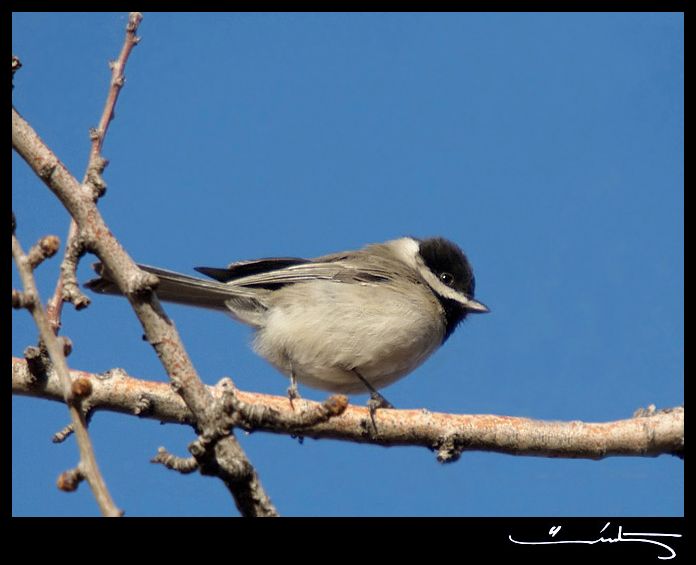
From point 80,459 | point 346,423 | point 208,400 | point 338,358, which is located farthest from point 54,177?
point 338,358

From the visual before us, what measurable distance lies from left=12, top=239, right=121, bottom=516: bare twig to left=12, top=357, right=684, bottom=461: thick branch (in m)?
2.13

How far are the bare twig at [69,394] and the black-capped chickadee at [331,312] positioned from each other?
3.55 m

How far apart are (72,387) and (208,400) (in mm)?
797

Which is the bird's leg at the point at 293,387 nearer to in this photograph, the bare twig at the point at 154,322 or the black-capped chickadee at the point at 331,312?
the black-capped chickadee at the point at 331,312

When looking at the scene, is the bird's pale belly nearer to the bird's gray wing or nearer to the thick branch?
the bird's gray wing

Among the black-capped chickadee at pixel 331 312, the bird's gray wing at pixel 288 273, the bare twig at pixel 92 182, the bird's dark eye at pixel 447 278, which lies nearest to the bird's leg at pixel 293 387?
the black-capped chickadee at pixel 331 312

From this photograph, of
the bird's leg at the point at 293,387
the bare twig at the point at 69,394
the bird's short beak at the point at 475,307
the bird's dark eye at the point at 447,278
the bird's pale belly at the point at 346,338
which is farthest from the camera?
the bird's dark eye at the point at 447,278

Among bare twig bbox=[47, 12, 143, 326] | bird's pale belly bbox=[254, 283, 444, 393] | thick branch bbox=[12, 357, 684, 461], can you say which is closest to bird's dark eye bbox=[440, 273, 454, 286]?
bird's pale belly bbox=[254, 283, 444, 393]

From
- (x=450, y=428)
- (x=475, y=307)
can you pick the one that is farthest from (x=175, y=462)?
(x=475, y=307)

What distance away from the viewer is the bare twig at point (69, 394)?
6.31 feet

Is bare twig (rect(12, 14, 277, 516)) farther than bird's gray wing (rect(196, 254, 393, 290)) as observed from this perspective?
No

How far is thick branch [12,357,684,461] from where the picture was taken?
4.21 m

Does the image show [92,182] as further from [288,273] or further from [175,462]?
[288,273]
